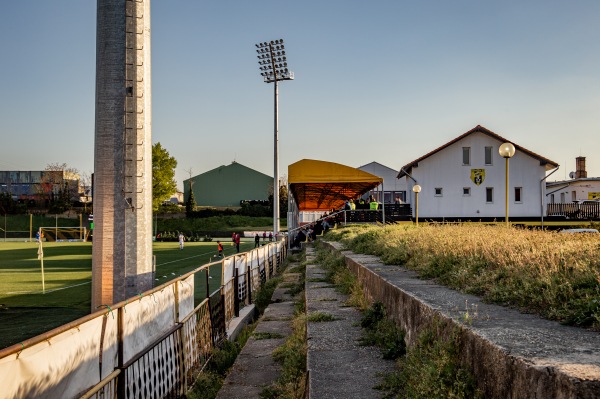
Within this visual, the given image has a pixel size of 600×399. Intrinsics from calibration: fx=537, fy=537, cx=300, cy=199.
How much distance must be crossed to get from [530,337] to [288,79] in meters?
35.7

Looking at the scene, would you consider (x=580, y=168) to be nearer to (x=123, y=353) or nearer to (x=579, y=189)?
(x=579, y=189)

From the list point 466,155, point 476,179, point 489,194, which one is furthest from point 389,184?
point 476,179

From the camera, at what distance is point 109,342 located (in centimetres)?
389

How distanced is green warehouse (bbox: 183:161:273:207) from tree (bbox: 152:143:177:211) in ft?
63.7

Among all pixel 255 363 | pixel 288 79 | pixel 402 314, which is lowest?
pixel 255 363

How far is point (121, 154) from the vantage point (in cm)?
925

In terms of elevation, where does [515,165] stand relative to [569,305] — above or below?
above

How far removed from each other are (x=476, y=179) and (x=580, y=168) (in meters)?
18.7

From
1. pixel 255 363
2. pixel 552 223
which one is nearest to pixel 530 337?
pixel 255 363

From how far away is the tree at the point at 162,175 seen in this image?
242ft

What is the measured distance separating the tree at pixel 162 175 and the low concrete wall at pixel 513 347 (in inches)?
2802

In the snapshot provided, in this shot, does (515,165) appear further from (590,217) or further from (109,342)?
(109,342)

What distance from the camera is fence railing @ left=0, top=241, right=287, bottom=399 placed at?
9.41ft

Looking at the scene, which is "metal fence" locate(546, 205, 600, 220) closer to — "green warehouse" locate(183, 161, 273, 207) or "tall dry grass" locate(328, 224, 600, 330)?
"tall dry grass" locate(328, 224, 600, 330)
